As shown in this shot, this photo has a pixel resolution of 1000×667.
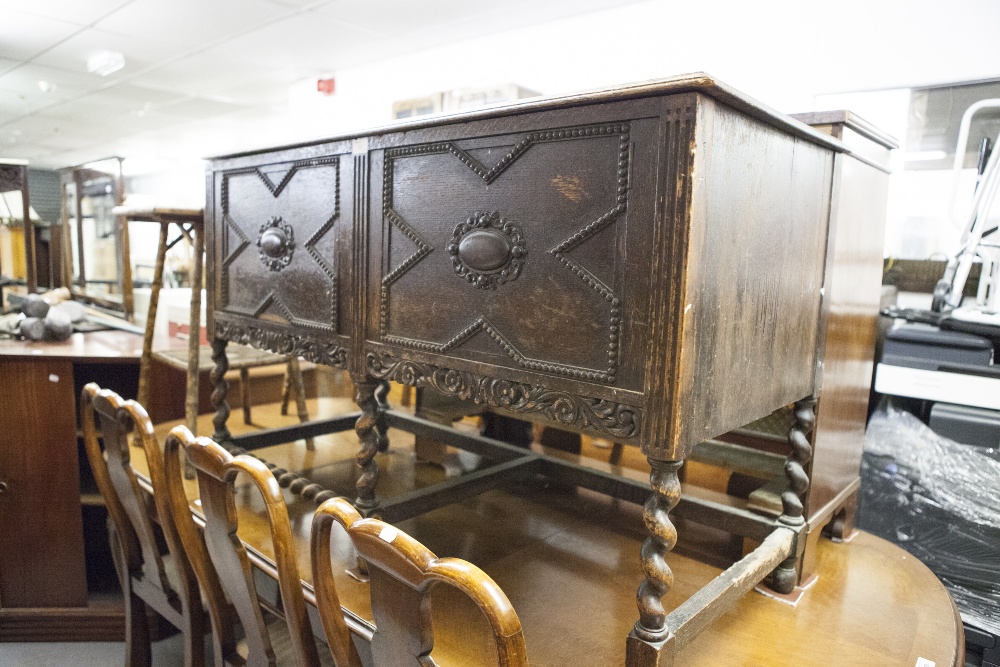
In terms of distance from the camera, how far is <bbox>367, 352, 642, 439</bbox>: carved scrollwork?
103cm

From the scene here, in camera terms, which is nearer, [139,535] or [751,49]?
[139,535]

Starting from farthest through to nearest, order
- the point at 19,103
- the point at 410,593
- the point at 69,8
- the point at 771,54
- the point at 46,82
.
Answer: the point at 19,103 < the point at 46,82 < the point at 69,8 < the point at 771,54 < the point at 410,593

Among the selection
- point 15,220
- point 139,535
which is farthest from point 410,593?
point 15,220

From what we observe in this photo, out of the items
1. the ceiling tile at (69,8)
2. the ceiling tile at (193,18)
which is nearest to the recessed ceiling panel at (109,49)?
the ceiling tile at (193,18)

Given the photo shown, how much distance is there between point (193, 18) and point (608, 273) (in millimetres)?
3631

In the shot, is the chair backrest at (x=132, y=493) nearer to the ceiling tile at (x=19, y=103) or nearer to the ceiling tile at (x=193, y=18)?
the ceiling tile at (x=193, y=18)

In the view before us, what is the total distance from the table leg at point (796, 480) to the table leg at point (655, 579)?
511mm

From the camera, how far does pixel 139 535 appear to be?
1.73 metres

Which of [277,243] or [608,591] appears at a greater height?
[277,243]

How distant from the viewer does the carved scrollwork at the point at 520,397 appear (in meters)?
1.03

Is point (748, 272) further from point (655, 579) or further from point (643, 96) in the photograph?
point (655, 579)

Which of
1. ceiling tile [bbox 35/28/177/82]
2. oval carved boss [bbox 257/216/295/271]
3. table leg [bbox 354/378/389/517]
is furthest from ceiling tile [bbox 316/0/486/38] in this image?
table leg [bbox 354/378/389/517]

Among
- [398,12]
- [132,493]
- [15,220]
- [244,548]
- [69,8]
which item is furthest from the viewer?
[15,220]

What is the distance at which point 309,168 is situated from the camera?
1591mm
